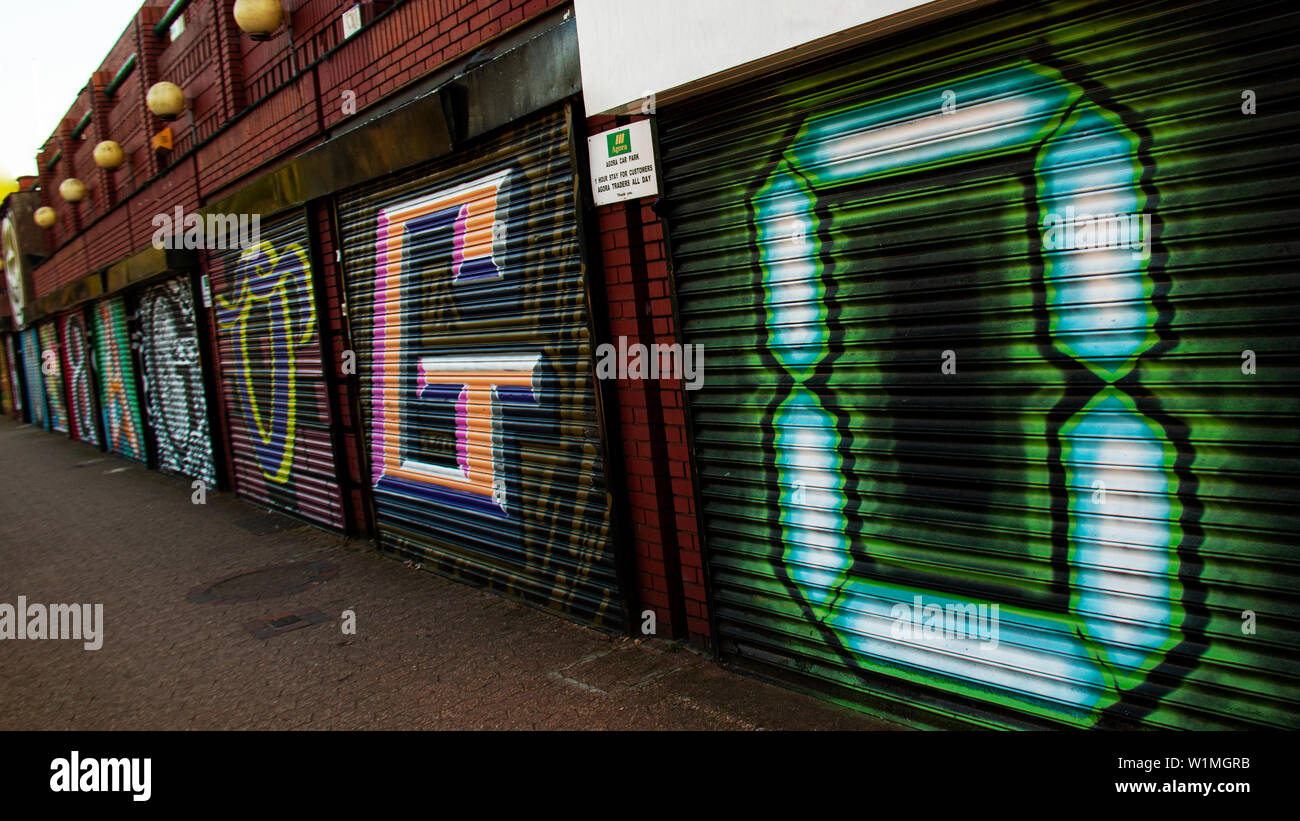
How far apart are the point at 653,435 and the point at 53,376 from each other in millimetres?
21796

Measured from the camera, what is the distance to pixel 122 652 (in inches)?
205

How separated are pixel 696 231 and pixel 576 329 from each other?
3.45ft

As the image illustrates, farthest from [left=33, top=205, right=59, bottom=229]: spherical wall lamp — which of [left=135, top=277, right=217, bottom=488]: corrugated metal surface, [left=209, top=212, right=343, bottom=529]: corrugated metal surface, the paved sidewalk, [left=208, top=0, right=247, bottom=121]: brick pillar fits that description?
the paved sidewalk

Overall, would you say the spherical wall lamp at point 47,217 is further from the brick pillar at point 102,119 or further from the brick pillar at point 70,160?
the brick pillar at point 102,119

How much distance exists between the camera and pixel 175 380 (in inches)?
476

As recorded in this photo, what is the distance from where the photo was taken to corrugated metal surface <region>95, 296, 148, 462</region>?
46.3 ft

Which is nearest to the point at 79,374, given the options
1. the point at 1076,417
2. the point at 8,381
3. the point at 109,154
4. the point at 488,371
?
the point at 109,154

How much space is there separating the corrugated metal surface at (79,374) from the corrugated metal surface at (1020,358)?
1700 centimetres

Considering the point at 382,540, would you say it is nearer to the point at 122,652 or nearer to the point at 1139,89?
the point at 122,652

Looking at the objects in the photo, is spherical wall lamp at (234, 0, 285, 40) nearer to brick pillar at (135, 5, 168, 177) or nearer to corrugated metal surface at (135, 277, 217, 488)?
corrugated metal surface at (135, 277, 217, 488)

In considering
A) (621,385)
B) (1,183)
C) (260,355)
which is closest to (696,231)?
(621,385)

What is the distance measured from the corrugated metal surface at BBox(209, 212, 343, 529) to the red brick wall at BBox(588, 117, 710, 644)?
13.5 ft

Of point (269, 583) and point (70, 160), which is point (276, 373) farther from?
point (70, 160)

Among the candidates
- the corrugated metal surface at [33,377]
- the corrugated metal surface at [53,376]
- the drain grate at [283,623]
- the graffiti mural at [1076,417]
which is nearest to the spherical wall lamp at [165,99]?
the drain grate at [283,623]
